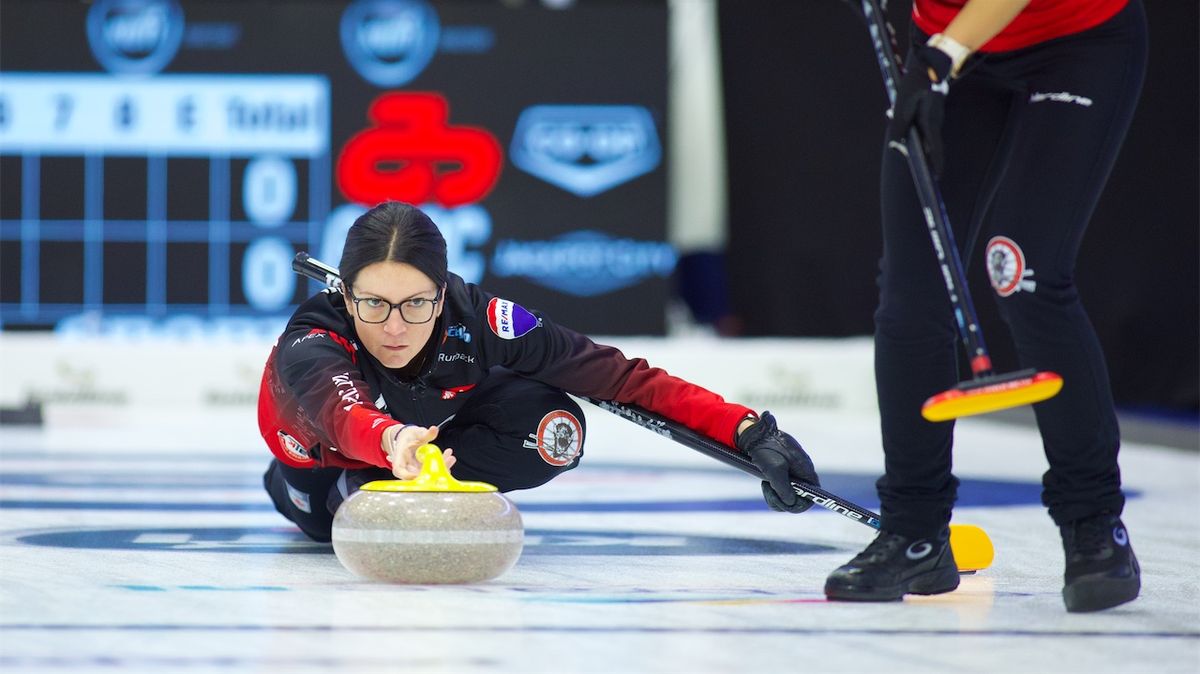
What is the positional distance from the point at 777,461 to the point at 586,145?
201 inches

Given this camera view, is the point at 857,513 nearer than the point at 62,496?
Yes

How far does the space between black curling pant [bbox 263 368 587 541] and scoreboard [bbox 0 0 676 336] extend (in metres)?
4.44

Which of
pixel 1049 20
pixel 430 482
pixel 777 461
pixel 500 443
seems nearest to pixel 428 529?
pixel 430 482

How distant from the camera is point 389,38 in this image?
7258 mm

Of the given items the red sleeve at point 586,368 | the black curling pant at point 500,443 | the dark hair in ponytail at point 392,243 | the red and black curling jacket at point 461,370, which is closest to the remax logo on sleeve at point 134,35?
the black curling pant at point 500,443

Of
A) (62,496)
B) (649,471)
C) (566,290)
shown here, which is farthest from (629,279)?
(62,496)

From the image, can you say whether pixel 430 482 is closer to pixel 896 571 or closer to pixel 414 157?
pixel 896 571

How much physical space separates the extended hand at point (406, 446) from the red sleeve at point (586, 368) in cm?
46

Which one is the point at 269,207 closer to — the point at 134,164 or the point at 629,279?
the point at 134,164

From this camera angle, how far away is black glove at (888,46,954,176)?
2094 mm

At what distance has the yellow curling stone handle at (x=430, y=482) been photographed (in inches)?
82.5

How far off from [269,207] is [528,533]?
14.6 ft

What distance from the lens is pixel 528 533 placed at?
3043mm

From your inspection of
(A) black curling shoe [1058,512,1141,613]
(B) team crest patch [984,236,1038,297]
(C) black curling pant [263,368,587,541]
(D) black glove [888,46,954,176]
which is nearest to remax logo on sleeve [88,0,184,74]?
(C) black curling pant [263,368,587,541]
